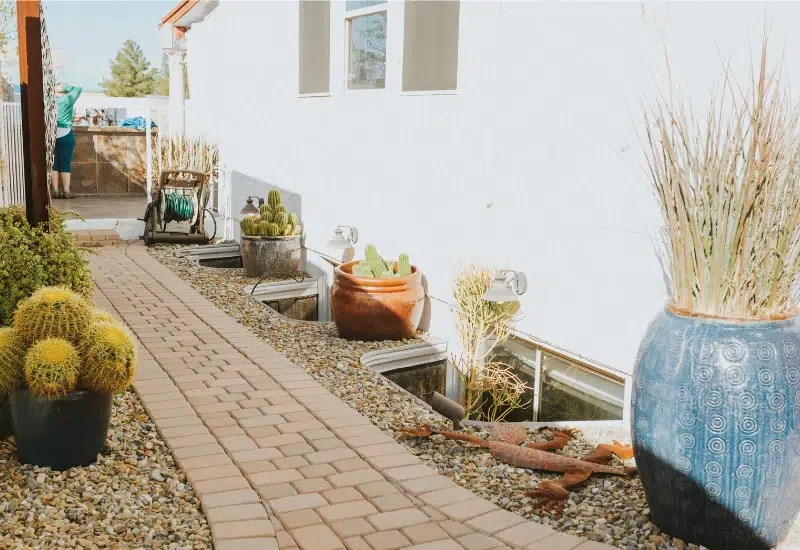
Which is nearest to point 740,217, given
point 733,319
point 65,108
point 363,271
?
point 733,319

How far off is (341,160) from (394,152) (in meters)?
1.16

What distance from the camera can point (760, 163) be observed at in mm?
Result: 2990

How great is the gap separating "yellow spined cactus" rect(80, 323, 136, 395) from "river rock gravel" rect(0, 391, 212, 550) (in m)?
0.42

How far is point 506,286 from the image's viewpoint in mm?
5469

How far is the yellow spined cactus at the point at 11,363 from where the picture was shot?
370 cm

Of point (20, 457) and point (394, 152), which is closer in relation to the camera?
point (20, 457)

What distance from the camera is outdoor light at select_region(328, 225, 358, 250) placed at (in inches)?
306

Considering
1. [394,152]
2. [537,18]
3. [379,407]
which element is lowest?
[379,407]

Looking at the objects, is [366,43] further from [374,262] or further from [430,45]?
[374,262]

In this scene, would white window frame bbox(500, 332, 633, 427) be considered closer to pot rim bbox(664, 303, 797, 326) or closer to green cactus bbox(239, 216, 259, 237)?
pot rim bbox(664, 303, 797, 326)

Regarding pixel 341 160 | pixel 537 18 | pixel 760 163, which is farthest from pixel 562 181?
pixel 341 160

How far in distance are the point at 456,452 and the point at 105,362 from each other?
1.84 meters

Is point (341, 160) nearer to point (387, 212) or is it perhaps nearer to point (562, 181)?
point (387, 212)

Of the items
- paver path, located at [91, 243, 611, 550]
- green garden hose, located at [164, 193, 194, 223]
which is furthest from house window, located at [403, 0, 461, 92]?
green garden hose, located at [164, 193, 194, 223]
